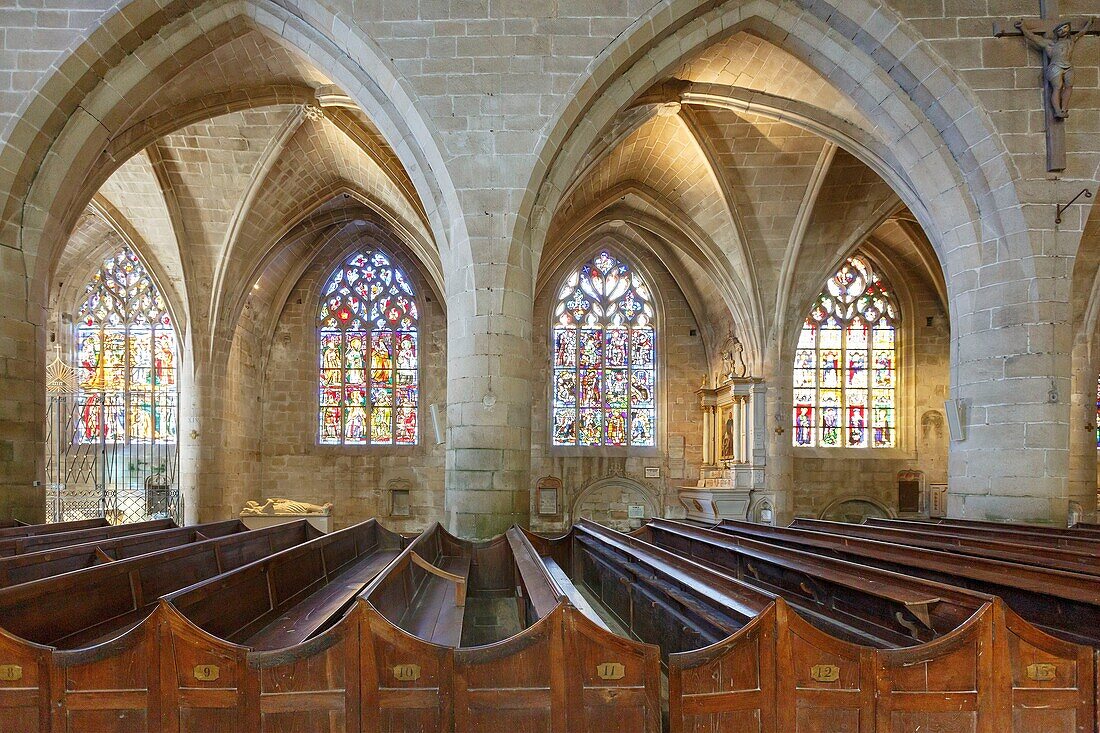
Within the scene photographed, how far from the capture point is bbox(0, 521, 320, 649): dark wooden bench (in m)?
3.04

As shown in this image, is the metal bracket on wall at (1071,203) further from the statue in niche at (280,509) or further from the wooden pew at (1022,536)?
the statue in niche at (280,509)

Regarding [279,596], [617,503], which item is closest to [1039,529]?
[279,596]

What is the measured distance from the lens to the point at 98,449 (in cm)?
1588

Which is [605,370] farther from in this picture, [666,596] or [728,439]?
[666,596]

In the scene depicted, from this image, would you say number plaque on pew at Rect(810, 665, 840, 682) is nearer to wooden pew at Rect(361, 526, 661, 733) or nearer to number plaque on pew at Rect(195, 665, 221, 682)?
wooden pew at Rect(361, 526, 661, 733)

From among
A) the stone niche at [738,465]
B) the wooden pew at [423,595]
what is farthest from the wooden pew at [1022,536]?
the stone niche at [738,465]

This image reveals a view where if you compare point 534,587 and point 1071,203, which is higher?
point 1071,203

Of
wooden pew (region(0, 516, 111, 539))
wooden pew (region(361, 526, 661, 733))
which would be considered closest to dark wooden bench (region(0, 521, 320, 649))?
wooden pew (region(361, 526, 661, 733))

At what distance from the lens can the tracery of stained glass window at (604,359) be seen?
16797 millimetres

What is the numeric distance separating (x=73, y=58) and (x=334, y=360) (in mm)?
9763

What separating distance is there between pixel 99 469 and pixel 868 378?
16.4 m

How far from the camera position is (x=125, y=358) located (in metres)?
16.5

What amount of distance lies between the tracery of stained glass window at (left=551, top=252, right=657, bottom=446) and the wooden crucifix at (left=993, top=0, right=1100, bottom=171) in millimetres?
9810

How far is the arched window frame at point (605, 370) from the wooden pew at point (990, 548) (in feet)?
32.3
